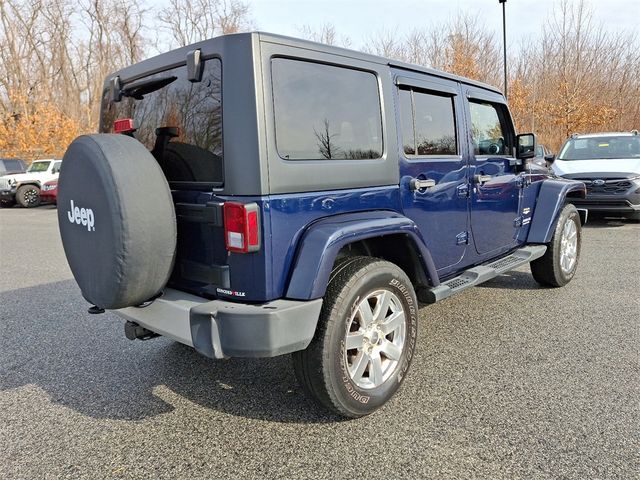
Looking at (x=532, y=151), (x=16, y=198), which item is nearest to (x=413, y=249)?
(x=532, y=151)

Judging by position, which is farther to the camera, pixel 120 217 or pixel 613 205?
pixel 613 205

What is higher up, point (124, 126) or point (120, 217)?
point (124, 126)

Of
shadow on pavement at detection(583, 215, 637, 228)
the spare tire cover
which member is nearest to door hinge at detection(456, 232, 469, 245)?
the spare tire cover

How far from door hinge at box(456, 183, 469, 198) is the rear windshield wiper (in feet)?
7.34

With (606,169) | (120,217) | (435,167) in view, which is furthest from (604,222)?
(120,217)

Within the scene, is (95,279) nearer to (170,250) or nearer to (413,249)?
(170,250)

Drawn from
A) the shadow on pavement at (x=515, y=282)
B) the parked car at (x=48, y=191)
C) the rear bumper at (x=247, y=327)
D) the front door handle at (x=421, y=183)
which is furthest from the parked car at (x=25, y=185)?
the rear bumper at (x=247, y=327)

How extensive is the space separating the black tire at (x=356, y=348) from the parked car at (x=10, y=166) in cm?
2012

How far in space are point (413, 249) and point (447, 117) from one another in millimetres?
1293

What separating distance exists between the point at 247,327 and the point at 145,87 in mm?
1736

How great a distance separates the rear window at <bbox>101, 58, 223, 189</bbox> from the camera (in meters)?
2.55

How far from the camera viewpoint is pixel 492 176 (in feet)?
13.9

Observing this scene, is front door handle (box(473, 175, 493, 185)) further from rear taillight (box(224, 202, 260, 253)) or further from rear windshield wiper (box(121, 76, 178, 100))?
rear windshield wiper (box(121, 76, 178, 100))

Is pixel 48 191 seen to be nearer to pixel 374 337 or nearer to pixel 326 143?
pixel 326 143
